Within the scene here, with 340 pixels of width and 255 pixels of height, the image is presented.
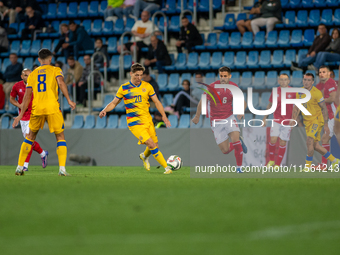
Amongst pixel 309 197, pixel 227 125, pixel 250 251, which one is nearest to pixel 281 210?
pixel 309 197

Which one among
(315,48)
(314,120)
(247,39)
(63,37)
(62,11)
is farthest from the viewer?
(62,11)

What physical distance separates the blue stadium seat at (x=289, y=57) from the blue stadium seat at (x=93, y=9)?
7.61 m

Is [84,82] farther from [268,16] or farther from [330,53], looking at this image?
[330,53]

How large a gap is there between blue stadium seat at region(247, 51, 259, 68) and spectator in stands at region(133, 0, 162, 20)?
13.6 feet

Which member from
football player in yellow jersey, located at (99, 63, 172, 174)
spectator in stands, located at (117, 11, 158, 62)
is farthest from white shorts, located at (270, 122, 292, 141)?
spectator in stands, located at (117, 11, 158, 62)

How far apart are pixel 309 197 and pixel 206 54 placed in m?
11.5

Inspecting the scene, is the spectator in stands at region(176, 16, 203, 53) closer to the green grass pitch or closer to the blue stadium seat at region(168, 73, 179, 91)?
the blue stadium seat at region(168, 73, 179, 91)

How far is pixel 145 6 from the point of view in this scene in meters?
18.7

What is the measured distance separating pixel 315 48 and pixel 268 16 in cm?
225

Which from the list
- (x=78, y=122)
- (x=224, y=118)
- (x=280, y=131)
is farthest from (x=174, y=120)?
(x=224, y=118)

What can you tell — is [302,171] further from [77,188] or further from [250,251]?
[250,251]

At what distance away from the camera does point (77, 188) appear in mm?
6375

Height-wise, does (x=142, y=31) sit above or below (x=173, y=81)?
above

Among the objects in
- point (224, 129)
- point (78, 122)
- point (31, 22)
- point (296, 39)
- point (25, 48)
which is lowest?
point (78, 122)
